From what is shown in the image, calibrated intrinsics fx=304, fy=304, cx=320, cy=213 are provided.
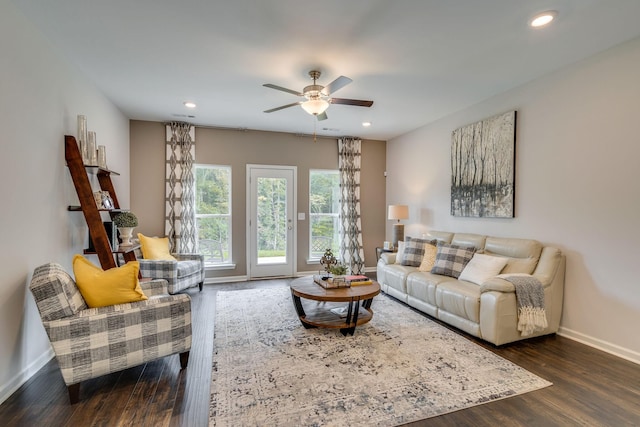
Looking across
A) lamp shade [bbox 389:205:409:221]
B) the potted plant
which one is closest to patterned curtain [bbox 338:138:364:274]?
lamp shade [bbox 389:205:409:221]

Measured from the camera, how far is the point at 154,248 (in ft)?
14.7

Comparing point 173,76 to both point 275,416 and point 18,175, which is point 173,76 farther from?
point 275,416

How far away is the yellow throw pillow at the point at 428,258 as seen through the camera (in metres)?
4.13

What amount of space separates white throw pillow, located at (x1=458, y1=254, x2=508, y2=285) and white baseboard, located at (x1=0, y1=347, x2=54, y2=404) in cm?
413

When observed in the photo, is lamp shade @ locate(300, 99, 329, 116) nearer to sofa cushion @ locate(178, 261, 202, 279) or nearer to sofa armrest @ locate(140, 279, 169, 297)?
sofa armrest @ locate(140, 279, 169, 297)

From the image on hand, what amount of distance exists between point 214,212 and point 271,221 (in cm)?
104

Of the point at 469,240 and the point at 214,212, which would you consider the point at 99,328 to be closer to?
the point at 214,212


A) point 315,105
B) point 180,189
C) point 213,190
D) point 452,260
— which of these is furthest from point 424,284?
point 180,189

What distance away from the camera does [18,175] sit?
2240 millimetres

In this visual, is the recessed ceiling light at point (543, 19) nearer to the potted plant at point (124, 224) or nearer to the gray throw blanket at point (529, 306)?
the gray throw blanket at point (529, 306)

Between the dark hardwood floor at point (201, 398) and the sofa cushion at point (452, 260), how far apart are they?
113cm

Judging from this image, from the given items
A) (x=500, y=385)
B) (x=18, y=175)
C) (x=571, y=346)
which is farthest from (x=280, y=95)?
(x=571, y=346)

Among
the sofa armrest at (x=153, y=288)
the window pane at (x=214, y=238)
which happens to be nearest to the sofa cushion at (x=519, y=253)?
the sofa armrest at (x=153, y=288)

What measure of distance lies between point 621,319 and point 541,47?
2.54 meters
